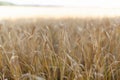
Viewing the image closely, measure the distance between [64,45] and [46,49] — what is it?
0.08m

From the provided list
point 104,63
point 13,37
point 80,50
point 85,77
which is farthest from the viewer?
point 13,37

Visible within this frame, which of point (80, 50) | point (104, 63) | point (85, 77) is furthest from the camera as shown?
point (80, 50)

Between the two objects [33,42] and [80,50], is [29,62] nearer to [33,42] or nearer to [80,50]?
[33,42]

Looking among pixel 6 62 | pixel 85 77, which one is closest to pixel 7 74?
pixel 6 62

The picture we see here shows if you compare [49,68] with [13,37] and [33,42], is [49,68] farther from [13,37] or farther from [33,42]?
[13,37]

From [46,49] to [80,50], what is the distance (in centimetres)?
15

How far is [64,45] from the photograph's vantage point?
1107 millimetres

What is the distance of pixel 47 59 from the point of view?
1.07 metres

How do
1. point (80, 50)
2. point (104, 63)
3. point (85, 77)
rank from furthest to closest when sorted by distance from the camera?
1. point (80, 50)
2. point (104, 63)
3. point (85, 77)

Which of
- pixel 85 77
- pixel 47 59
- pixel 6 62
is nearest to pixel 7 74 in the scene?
pixel 6 62

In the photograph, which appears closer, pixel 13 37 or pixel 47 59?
pixel 47 59

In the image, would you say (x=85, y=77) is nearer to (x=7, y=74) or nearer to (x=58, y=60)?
(x=58, y=60)

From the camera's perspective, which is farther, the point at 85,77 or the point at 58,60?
the point at 58,60

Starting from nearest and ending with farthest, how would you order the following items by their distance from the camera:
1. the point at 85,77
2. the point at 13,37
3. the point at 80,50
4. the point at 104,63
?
the point at 85,77, the point at 104,63, the point at 80,50, the point at 13,37
